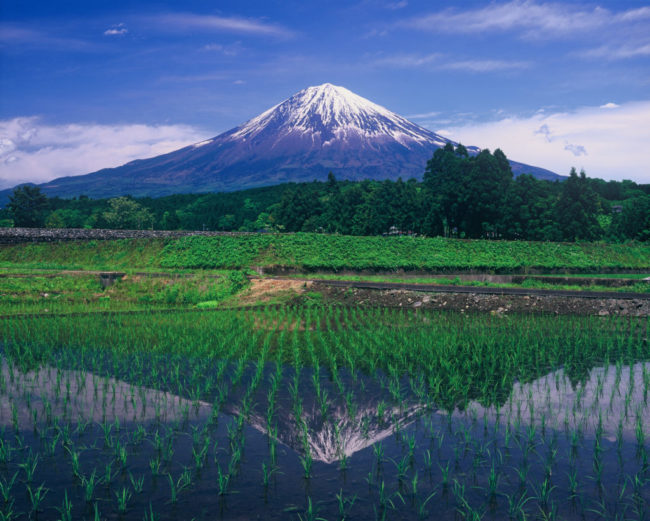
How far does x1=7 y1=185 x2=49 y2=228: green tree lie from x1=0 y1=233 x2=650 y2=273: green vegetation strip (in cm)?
5133

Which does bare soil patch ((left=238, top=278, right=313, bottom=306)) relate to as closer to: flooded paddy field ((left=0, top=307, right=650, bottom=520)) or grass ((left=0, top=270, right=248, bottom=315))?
grass ((left=0, top=270, right=248, bottom=315))

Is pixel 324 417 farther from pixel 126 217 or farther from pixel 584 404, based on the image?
pixel 126 217

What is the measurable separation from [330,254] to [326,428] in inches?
1380

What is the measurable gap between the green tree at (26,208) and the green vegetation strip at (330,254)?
5133cm

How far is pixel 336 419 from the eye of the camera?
9.04 metres

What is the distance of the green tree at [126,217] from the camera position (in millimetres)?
104125

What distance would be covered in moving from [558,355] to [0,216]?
139994 mm

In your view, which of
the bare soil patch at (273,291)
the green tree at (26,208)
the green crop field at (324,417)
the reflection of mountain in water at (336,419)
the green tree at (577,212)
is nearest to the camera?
the green crop field at (324,417)

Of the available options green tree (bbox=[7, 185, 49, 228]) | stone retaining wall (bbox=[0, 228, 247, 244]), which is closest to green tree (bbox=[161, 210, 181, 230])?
green tree (bbox=[7, 185, 49, 228])

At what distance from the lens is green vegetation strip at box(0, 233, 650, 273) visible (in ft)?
135

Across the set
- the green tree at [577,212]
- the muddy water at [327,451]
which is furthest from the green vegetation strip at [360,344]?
the green tree at [577,212]

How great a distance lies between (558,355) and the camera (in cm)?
1399

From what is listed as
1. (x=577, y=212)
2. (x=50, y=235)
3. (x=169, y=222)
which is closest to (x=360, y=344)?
(x=50, y=235)

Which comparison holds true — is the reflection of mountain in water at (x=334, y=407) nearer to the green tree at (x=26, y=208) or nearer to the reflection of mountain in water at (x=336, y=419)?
the reflection of mountain in water at (x=336, y=419)
